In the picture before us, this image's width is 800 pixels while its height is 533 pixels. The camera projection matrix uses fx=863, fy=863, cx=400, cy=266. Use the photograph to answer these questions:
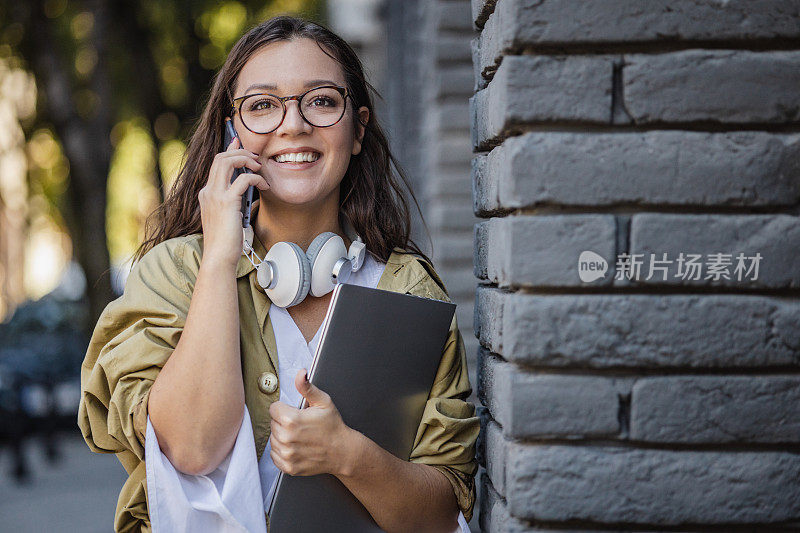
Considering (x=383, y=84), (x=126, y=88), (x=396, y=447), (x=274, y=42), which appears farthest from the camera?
(x=126, y=88)

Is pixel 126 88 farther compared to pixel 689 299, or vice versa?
pixel 126 88

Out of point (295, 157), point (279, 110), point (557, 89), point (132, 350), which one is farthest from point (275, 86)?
point (557, 89)

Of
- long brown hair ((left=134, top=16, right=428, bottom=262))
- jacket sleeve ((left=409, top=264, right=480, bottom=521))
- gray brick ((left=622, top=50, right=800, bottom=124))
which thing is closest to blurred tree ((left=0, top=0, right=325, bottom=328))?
long brown hair ((left=134, top=16, right=428, bottom=262))

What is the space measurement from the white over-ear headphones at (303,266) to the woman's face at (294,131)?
0.14m

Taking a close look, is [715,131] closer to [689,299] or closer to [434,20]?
[689,299]

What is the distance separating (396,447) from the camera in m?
2.18

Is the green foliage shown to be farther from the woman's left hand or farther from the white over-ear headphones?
the woman's left hand

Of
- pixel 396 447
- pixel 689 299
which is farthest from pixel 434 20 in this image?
pixel 689 299

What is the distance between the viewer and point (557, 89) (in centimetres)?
164

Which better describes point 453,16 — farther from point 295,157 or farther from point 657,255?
point 657,255

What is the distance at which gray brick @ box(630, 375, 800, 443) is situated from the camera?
5.28 ft

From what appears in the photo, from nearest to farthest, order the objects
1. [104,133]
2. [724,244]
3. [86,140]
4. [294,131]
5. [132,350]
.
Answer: [724,244] < [132,350] < [294,131] < [86,140] < [104,133]

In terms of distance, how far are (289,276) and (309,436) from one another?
454 millimetres

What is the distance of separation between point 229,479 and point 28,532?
523 cm
